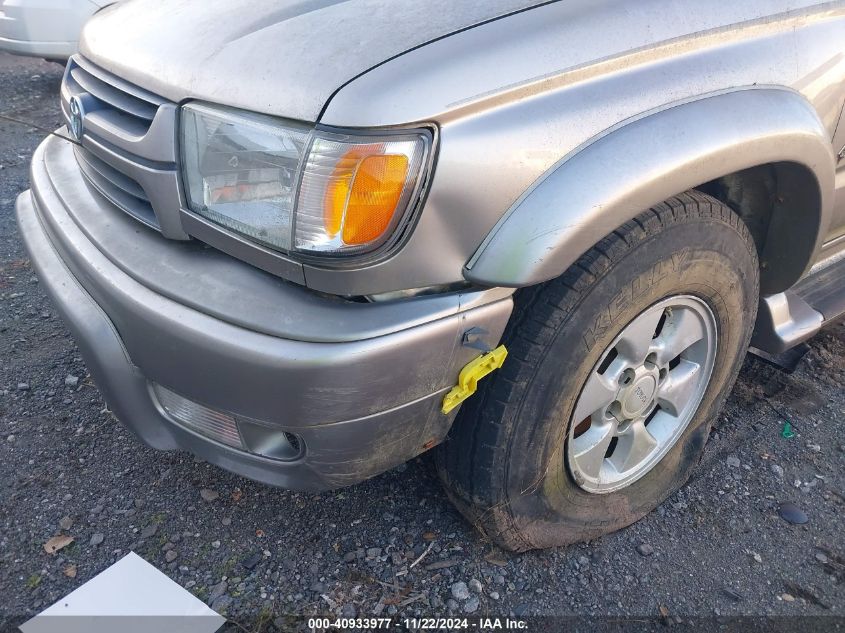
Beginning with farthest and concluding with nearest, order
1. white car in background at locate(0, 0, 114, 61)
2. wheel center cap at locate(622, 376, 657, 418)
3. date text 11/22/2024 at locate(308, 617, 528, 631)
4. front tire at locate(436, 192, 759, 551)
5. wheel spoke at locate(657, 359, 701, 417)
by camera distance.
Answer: white car in background at locate(0, 0, 114, 61) → wheel spoke at locate(657, 359, 701, 417) → wheel center cap at locate(622, 376, 657, 418) → date text 11/22/2024 at locate(308, 617, 528, 631) → front tire at locate(436, 192, 759, 551)

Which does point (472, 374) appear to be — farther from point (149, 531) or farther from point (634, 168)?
point (149, 531)

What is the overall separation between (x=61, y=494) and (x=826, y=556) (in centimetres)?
227

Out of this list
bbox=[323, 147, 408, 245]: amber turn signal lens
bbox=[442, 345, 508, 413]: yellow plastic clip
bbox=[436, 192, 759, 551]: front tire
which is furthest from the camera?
bbox=[436, 192, 759, 551]: front tire

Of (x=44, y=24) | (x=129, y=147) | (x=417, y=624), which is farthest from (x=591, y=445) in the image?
(x=44, y=24)

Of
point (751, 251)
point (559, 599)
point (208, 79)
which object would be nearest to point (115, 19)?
point (208, 79)

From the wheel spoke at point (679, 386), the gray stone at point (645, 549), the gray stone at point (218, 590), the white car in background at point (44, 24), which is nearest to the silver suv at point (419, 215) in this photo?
the wheel spoke at point (679, 386)

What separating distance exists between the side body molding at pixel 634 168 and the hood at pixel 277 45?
361 millimetres

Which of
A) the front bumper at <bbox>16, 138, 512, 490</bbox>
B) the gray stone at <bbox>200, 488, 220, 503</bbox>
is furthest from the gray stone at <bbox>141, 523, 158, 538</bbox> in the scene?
the front bumper at <bbox>16, 138, 512, 490</bbox>

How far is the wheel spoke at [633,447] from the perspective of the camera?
2041mm

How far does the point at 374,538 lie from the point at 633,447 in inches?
31.4

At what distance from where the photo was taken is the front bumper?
136 cm

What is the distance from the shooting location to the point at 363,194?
1.31 m

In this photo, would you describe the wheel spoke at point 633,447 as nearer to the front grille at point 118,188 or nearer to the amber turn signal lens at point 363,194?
the amber turn signal lens at point 363,194

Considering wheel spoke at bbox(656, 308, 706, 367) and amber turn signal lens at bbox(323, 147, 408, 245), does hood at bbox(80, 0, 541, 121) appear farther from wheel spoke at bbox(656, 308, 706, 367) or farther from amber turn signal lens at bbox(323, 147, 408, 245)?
wheel spoke at bbox(656, 308, 706, 367)
